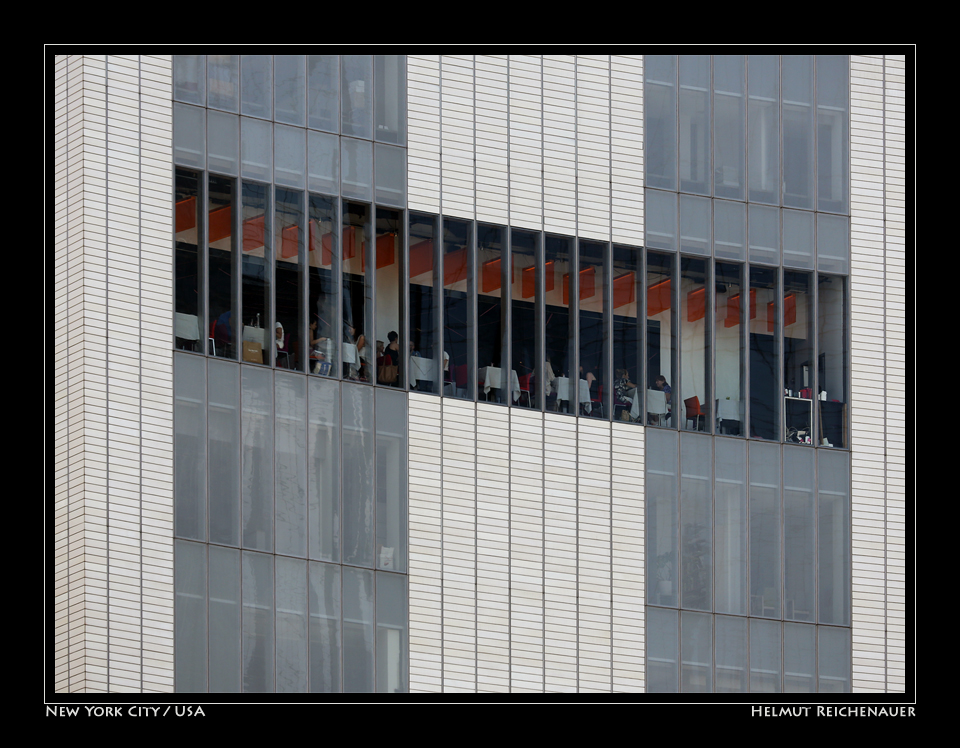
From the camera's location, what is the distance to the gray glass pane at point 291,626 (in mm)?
35531

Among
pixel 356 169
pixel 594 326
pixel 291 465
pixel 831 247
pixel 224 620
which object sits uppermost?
pixel 356 169

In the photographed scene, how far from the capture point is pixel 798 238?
137ft

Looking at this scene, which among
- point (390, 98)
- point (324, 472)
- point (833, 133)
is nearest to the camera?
point (324, 472)

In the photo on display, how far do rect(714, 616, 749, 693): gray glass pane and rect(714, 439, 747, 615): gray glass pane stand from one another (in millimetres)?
274

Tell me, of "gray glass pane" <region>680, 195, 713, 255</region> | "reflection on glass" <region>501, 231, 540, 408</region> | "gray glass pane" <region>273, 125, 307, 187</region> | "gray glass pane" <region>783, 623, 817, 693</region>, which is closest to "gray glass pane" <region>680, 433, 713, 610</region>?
"gray glass pane" <region>783, 623, 817, 693</region>

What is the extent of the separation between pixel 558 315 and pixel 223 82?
8.36 meters

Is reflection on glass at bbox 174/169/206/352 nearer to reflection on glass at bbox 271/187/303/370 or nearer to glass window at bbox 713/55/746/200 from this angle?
reflection on glass at bbox 271/187/303/370

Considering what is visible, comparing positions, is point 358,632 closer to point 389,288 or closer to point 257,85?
point 389,288

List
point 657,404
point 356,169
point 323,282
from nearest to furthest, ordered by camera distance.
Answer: point 323,282 → point 356,169 → point 657,404

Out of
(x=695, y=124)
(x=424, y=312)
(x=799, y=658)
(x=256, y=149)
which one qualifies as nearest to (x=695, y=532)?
(x=799, y=658)

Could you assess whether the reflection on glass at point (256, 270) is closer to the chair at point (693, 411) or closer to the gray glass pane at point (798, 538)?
the chair at point (693, 411)

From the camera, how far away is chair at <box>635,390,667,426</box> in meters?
40.1

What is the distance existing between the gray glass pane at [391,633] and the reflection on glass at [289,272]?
4557mm
